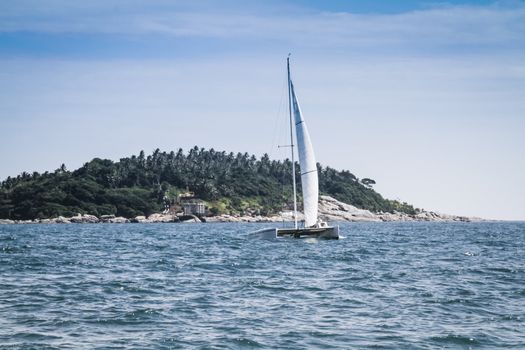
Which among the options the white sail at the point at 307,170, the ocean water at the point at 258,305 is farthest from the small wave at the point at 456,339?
the white sail at the point at 307,170

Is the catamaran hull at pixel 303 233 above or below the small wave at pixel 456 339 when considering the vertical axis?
above

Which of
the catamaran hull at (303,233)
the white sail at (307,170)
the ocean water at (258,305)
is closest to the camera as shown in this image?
the ocean water at (258,305)

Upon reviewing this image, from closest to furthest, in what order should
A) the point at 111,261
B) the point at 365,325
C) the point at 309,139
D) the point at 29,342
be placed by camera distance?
the point at 29,342 < the point at 365,325 < the point at 111,261 < the point at 309,139

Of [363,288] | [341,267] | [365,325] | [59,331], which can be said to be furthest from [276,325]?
[341,267]

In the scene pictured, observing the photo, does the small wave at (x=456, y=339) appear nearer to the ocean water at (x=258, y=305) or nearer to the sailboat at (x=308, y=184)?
the ocean water at (x=258, y=305)

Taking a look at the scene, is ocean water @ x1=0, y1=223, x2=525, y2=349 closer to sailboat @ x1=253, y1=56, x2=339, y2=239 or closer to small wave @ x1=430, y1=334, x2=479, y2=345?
small wave @ x1=430, y1=334, x2=479, y2=345

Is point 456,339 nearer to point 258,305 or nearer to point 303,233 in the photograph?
point 258,305

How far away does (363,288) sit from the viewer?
30.1m

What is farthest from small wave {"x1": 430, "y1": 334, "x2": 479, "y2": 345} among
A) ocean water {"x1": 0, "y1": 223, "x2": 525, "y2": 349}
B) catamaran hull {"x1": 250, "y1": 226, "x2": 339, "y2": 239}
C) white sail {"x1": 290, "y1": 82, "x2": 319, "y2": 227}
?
white sail {"x1": 290, "y1": 82, "x2": 319, "y2": 227}

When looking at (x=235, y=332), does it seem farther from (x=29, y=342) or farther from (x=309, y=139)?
(x=309, y=139)

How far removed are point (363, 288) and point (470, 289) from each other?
5.21 meters

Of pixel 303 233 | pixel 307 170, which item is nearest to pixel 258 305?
pixel 303 233

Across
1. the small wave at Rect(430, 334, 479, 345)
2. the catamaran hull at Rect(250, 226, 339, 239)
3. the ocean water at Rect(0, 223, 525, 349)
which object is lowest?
the small wave at Rect(430, 334, 479, 345)

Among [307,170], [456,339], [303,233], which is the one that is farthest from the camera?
[307,170]
